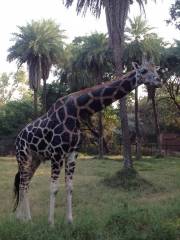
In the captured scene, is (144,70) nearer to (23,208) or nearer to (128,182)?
(23,208)

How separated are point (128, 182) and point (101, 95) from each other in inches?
308

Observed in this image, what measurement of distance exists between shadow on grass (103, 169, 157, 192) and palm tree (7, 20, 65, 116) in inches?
891

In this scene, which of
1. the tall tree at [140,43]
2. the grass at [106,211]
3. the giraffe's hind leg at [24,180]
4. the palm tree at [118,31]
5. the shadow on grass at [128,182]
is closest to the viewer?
the grass at [106,211]

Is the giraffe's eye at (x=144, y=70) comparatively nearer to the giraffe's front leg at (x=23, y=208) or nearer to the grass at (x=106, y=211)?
the grass at (x=106, y=211)

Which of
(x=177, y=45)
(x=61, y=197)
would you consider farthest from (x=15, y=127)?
(x=61, y=197)

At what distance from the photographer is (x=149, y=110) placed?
2173 inches

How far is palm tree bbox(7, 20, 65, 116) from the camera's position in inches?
1549

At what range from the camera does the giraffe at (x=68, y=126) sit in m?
9.93

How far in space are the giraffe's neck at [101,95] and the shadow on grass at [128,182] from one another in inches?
287

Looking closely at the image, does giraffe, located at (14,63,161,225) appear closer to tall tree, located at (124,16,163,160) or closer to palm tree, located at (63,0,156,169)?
palm tree, located at (63,0,156,169)

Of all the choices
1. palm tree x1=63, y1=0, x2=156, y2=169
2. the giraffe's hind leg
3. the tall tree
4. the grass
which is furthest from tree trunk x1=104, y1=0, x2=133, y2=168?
the tall tree

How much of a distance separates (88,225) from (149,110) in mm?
46648

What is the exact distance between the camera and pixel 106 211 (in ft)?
38.5

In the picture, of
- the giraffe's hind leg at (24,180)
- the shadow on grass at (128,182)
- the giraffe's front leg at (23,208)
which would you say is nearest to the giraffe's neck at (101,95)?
the giraffe's hind leg at (24,180)
